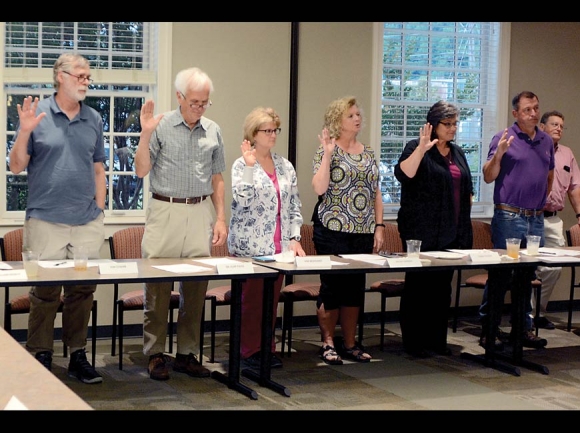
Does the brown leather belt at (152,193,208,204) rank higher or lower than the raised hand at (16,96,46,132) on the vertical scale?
lower

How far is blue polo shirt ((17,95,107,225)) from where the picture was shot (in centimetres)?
440

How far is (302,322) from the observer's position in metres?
6.64

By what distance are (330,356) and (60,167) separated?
6.53 feet

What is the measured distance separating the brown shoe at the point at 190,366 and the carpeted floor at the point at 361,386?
0.04 m

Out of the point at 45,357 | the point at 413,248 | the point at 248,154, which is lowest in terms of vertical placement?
the point at 45,357

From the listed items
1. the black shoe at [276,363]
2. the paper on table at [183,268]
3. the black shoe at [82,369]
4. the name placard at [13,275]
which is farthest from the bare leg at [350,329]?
the name placard at [13,275]

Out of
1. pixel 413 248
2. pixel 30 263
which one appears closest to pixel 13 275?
pixel 30 263

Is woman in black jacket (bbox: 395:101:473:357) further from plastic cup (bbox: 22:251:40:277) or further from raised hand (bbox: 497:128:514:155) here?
plastic cup (bbox: 22:251:40:277)

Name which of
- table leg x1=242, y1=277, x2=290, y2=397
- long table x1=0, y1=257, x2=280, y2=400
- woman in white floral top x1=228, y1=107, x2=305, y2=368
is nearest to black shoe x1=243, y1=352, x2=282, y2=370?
woman in white floral top x1=228, y1=107, x2=305, y2=368

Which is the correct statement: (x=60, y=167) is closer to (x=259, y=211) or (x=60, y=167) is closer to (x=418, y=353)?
(x=259, y=211)

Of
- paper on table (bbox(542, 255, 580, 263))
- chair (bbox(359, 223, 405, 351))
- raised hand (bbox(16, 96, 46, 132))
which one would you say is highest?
raised hand (bbox(16, 96, 46, 132))

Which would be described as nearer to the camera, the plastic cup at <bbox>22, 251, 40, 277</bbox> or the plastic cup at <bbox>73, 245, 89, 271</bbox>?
the plastic cup at <bbox>22, 251, 40, 277</bbox>
